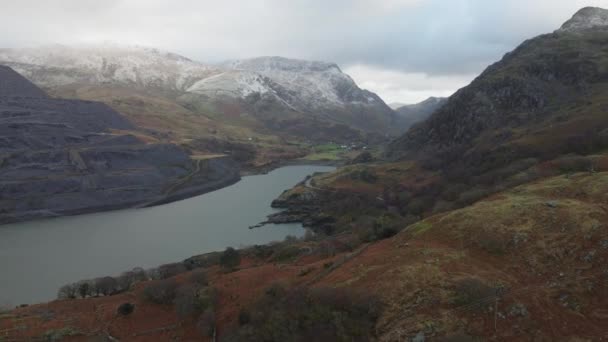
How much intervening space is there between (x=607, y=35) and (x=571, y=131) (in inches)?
3144

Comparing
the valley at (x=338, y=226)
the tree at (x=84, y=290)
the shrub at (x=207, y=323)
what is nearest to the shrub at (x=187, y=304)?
the valley at (x=338, y=226)

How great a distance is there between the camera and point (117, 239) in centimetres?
8194

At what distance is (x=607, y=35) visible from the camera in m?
138

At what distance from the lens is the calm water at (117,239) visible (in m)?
63.6

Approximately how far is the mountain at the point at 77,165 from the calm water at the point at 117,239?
282 inches

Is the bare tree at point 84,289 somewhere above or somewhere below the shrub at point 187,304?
below

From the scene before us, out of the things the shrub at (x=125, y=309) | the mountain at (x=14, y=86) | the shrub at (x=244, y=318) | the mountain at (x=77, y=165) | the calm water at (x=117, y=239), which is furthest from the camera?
the mountain at (x=14, y=86)

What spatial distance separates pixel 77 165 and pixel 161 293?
94.8 meters

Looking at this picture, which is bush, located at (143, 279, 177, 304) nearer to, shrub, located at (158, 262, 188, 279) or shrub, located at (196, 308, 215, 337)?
shrub, located at (196, 308, 215, 337)

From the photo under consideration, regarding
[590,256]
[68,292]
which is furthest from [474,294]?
[68,292]

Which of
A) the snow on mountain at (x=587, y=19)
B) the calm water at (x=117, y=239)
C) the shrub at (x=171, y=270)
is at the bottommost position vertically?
the calm water at (x=117, y=239)

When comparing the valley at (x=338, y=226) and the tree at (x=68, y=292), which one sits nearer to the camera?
the valley at (x=338, y=226)

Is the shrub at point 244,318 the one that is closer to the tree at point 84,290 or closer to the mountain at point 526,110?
the tree at point 84,290

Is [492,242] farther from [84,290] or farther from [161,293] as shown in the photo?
[84,290]
